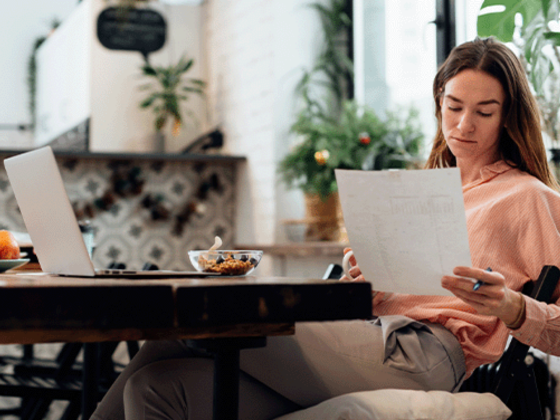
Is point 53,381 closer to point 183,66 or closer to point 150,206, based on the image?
point 150,206

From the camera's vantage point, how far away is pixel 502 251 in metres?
1.32

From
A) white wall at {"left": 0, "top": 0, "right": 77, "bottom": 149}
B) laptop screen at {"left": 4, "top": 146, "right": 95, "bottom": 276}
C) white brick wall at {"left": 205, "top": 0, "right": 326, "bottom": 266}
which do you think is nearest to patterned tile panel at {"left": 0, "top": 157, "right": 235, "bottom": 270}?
white brick wall at {"left": 205, "top": 0, "right": 326, "bottom": 266}

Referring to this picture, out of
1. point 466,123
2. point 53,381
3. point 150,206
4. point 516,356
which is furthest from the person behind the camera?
point 150,206

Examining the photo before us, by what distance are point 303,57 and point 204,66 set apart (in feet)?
4.00

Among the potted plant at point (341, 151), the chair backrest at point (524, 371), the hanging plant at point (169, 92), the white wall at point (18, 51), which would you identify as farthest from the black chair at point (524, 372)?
the white wall at point (18, 51)

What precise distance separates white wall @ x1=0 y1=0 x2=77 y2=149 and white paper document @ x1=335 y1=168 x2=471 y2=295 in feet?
18.6

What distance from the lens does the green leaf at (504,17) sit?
1.58 m

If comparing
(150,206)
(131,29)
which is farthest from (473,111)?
(131,29)

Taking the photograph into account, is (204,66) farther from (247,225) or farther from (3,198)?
(3,198)

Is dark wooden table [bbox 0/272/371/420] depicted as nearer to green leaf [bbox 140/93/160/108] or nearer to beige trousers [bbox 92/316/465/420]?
beige trousers [bbox 92/316/465/420]

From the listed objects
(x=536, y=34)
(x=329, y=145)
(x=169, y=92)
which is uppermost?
(x=169, y=92)

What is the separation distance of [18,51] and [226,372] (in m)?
5.98

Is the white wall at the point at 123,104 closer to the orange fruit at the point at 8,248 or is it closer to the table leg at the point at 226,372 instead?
the orange fruit at the point at 8,248

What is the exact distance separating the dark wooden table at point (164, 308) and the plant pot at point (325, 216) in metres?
2.39
